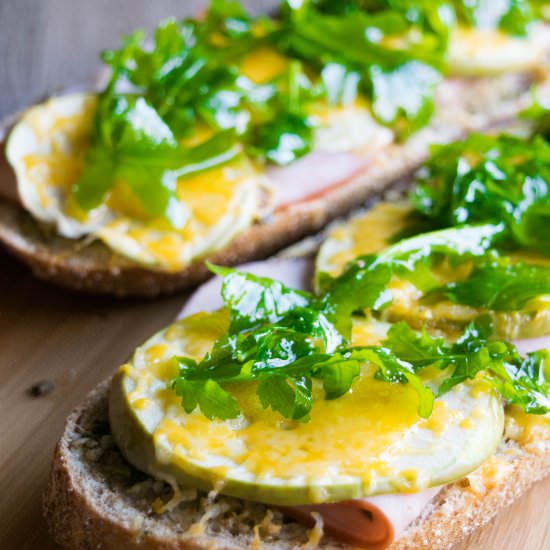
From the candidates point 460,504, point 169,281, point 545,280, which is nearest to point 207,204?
point 169,281

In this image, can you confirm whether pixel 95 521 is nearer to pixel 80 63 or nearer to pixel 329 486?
pixel 329 486

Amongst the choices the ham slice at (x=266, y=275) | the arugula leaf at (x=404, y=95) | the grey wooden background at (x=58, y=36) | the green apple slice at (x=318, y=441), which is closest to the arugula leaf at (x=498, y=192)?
the ham slice at (x=266, y=275)

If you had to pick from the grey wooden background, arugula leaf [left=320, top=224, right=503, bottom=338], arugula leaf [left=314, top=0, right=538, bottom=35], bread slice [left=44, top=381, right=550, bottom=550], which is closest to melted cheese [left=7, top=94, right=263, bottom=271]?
arugula leaf [left=320, top=224, right=503, bottom=338]

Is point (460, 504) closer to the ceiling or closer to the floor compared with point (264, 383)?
closer to the floor

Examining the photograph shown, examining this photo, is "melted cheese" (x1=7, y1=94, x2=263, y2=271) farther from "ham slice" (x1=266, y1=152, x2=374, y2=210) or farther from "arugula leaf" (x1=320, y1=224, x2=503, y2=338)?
"arugula leaf" (x1=320, y1=224, x2=503, y2=338)

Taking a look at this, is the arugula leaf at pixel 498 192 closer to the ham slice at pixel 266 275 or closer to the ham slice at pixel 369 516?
the ham slice at pixel 266 275

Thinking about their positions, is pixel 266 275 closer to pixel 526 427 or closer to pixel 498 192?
pixel 498 192
